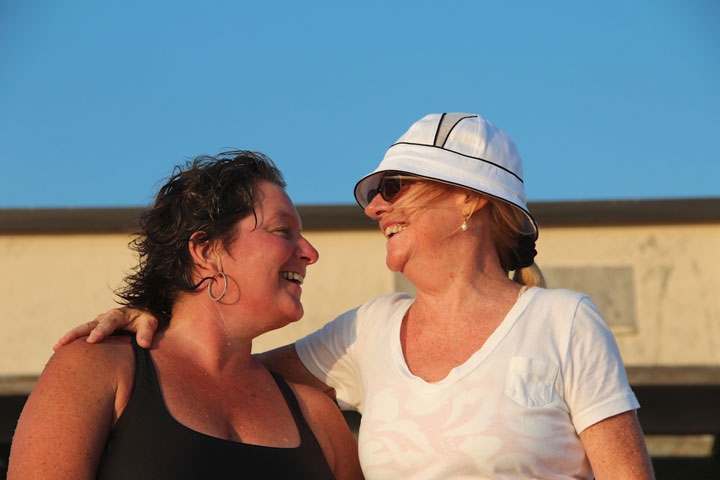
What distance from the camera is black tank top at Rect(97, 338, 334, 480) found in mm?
2924

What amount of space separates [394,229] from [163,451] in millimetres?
1178

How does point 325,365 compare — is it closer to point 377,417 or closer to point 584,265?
point 377,417

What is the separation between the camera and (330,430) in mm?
3641

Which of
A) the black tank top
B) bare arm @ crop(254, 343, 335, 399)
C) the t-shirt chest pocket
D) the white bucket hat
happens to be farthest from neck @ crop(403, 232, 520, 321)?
the black tank top

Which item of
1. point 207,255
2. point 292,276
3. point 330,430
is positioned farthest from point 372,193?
point 330,430

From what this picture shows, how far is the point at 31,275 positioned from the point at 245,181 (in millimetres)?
6297

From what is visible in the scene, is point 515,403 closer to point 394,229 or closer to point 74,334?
point 394,229

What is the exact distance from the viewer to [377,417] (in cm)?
318

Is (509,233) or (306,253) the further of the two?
(306,253)

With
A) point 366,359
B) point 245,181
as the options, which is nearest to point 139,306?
point 245,181

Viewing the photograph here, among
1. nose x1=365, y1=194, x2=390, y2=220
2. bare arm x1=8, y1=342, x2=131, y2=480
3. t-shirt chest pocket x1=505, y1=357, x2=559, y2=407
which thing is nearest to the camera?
bare arm x1=8, y1=342, x2=131, y2=480

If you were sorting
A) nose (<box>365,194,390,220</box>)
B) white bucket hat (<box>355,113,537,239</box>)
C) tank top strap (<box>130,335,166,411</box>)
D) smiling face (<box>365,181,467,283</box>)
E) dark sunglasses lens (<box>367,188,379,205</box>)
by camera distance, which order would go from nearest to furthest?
tank top strap (<box>130,335,166,411</box>), white bucket hat (<box>355,113,537,239</box>), smiling face (<box>365,181,467,283</box>), nose (<box>365,194,390,220</box>), dark sunglasses lens (<box>367,188,379,205</box>)

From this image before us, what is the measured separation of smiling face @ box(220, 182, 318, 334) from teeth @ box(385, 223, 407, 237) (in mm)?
390

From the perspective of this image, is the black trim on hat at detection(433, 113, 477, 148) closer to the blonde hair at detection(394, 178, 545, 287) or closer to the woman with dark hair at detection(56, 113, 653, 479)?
the woman with dark hair at detection(56, 113, 653, 479)
